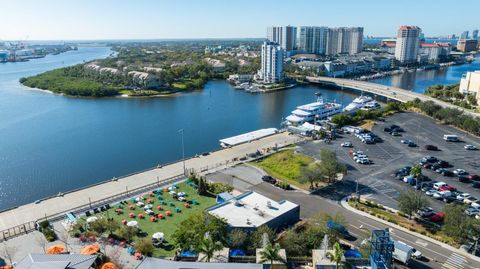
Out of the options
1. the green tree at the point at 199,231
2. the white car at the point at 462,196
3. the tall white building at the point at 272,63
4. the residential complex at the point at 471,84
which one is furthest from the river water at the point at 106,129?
the white car at the point at 462,196

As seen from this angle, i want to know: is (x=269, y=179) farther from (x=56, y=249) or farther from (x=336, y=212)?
(x=56, y=249)

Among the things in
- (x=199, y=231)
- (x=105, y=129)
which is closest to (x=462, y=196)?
(x=199, y=231)

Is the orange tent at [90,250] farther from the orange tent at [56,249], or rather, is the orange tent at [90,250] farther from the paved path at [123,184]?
the paved path at [123,184]

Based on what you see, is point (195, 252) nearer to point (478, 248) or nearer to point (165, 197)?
point (165, 197)

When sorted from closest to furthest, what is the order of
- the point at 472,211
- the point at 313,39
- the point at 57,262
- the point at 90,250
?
1. the point at 57,262
2. the point at 90,250
3. the point at 472,211
4. the point at 313,39

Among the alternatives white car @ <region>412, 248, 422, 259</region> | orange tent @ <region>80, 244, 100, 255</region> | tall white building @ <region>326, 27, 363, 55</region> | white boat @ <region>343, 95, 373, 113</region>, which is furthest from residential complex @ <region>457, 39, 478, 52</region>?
orange tent @ <region>80, 244, 100, 255</region>

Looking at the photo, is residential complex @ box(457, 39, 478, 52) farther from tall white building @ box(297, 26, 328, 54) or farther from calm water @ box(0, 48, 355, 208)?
calm water @ box(0, 48, 355, 208)

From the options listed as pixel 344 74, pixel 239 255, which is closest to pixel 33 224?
pixel 239 255
